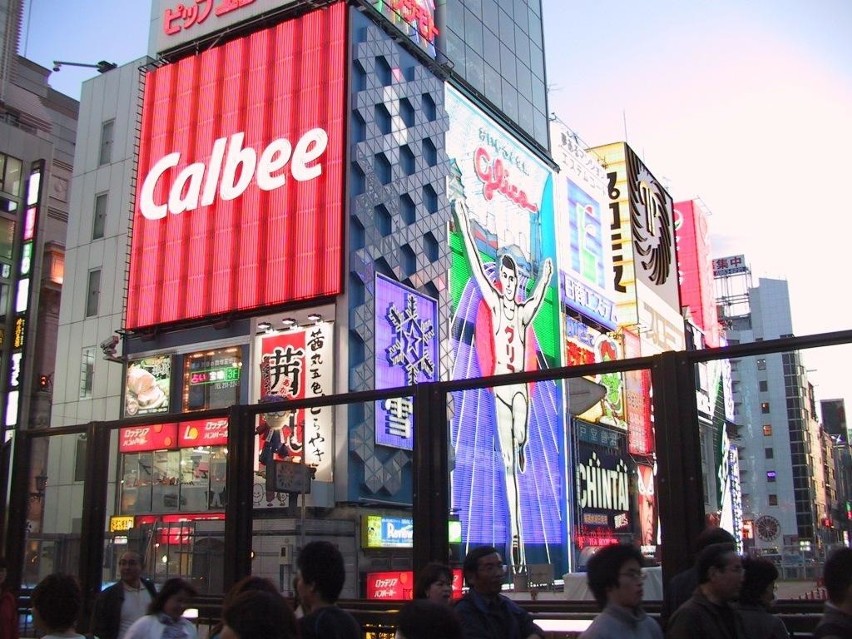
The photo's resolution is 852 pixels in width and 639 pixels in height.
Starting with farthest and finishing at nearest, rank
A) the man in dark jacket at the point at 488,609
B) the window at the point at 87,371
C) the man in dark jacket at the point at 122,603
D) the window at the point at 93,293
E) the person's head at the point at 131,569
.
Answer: the window at the point at 93,293, the window at the point at 87,371, the person's head at the point at 131,569, the man in dark jacket at the point at 122,603, the man in dark jacket at the point at 488,609

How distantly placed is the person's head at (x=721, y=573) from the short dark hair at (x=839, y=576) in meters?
0.39

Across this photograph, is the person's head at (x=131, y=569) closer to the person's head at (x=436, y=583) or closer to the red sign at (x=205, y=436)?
the person's head at (x=436, y=583)

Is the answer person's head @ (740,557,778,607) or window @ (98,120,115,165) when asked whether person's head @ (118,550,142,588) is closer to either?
person's head @ (740,557,778,607)

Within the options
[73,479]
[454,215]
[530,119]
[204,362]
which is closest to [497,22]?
[530,119]

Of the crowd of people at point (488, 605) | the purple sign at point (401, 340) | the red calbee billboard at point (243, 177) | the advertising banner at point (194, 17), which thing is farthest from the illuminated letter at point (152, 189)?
the crowd of people at point (488, 605)

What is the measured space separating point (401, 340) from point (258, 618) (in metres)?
24.0

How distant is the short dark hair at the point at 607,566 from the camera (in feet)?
13.6

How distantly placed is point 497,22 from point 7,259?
22530 millimetres

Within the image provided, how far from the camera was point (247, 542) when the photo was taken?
791 cm

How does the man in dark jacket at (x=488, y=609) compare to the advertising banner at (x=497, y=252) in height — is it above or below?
below

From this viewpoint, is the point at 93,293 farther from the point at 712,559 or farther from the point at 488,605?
the point at 712,559

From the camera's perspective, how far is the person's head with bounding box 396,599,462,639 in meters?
3.12

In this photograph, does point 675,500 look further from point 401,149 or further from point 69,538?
point 401,149

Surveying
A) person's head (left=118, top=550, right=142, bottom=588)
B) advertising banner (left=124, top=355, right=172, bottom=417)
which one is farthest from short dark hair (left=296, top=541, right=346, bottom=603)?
advertising banner (left=124, top=355, right=172, bottom=417)
